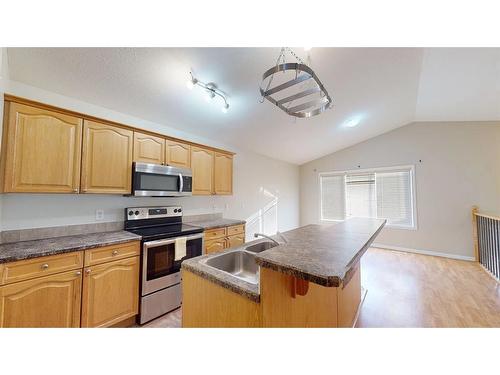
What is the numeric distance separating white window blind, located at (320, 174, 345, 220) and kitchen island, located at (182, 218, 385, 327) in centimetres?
437

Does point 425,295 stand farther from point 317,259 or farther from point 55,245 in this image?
point 55,245

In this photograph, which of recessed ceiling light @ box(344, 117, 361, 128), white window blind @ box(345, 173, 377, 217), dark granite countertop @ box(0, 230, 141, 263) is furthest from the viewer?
white window blind @ box(345, 173, 377, 217)

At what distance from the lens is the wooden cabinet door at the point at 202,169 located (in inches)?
106

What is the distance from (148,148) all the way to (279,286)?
2079mm

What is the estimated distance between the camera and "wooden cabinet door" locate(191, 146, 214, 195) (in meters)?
2.70

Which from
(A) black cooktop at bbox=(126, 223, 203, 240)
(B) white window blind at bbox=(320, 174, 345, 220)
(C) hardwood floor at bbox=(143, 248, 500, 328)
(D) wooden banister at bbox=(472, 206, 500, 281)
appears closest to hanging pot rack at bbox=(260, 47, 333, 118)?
(A) black cooktop at bbox=(126, 223, 203, 240)

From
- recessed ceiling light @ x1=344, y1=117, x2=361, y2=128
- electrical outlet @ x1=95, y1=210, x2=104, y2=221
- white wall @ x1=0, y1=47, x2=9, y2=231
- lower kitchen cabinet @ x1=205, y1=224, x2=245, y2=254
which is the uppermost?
recessed ceiling light @ x1=344, y1=117, x2=361, y2=128

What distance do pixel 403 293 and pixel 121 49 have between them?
4.08 metres

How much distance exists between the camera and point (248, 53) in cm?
175

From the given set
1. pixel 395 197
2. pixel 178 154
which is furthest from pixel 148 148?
pixel 395 197

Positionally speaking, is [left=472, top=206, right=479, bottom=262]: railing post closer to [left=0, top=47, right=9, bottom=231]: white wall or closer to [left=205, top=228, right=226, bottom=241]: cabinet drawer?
[left=205, top=228, right=226, bottom=241]: cabinet drawer

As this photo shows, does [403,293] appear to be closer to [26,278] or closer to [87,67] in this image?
[26,278]

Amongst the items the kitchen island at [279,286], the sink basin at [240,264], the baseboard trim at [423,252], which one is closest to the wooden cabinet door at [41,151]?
the kitchen island at [279,286]
